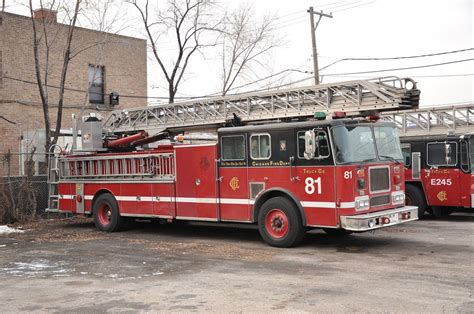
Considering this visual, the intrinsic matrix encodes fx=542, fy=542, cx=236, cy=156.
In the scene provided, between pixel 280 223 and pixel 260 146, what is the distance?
155 centimetres

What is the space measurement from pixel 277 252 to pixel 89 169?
21.0 ft

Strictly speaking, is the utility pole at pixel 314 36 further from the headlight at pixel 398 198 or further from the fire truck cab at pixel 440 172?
the headlight at pixel 398 198

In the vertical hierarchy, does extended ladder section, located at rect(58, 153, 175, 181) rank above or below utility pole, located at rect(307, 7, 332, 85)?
below

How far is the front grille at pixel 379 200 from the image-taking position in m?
9.91

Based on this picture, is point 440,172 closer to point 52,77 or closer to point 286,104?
point 286,104

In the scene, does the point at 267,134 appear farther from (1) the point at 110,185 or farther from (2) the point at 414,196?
(2) the point at 414,196

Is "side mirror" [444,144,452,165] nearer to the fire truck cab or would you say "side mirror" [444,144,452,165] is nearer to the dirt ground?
the fire truck cab

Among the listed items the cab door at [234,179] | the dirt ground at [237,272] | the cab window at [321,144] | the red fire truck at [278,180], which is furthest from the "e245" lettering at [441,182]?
the cab door at [234,179]

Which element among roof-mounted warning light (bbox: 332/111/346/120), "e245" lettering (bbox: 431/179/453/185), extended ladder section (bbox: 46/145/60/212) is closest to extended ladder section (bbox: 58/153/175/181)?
extended ladder section (bbox: 46/145/60/212)

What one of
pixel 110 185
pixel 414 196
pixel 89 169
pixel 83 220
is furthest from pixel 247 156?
pixel 83 220

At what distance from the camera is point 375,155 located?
10148 millimetres

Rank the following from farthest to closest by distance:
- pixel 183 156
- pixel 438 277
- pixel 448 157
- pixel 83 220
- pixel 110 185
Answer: pixel 83 220
pixel 448 157
pixel 110 185
pixel 183 156
pixel 438 277

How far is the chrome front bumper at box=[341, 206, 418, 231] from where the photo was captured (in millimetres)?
9281

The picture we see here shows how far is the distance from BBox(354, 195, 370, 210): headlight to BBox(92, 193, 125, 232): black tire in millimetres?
6229
